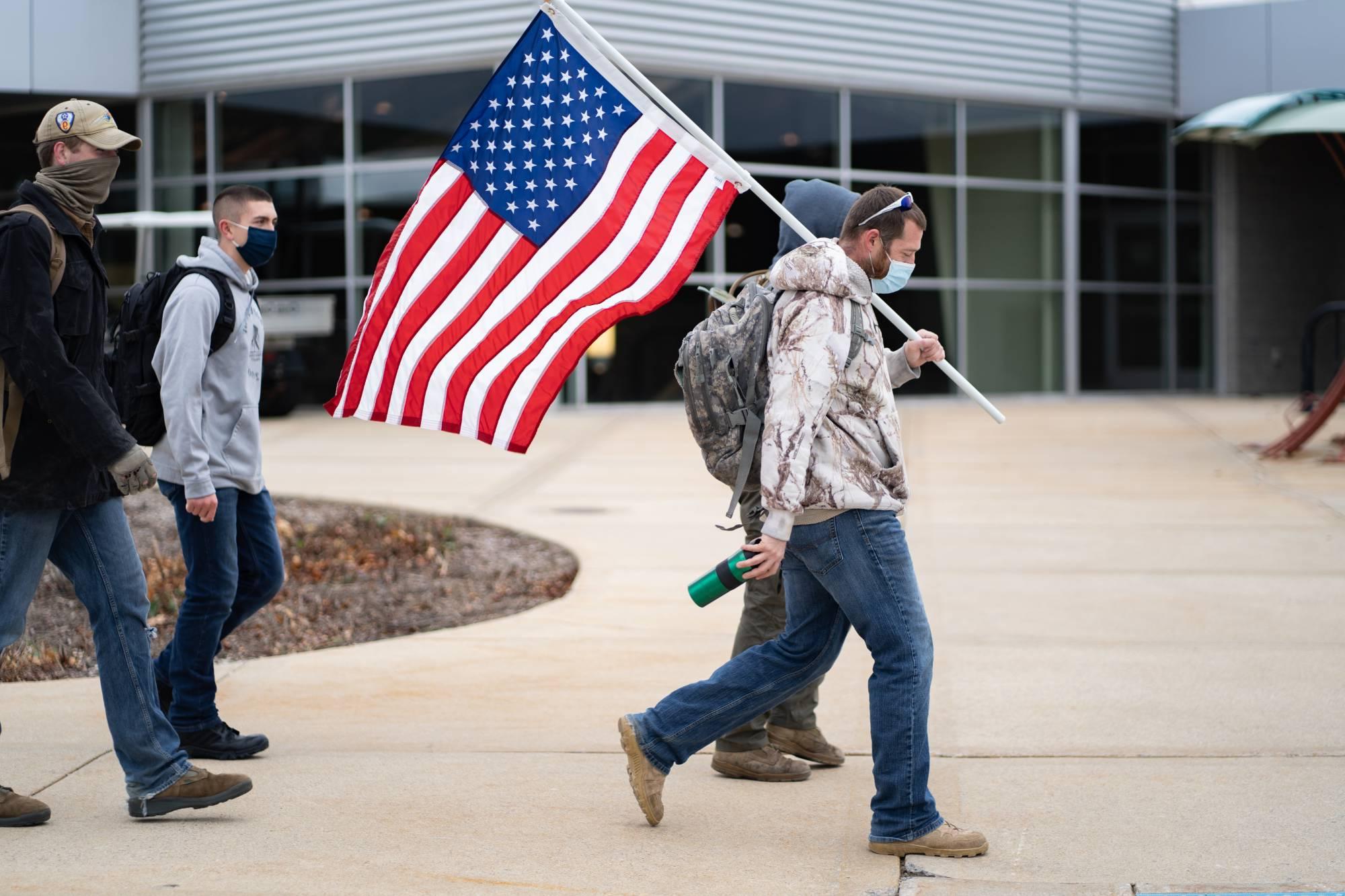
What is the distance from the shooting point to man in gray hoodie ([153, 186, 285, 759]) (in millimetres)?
4668

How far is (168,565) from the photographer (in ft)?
Result: 26.6

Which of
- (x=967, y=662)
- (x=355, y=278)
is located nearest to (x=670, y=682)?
(x=967, y=662)

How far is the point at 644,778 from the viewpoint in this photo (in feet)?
13.6

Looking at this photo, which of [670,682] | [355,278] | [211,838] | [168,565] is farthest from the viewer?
[355,278]

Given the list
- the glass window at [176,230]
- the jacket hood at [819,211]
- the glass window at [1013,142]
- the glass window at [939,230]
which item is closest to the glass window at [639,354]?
the glass window at [939,230]

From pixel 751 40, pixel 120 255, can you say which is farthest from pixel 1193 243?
pixel 120 255

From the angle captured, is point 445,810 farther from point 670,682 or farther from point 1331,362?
point 1331,362

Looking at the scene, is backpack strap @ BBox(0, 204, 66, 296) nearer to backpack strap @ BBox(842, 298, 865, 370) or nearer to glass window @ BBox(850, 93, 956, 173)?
backpack strap @ BBox(842, 298, 865, 370)

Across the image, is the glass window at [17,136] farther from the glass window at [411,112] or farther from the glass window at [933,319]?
the glass window at [933,319]

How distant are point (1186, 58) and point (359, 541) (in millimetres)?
18377

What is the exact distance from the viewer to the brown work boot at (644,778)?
4141 millimetres

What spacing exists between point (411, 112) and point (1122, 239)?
11.3m

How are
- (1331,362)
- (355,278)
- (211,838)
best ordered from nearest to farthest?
(211,838) → (355,278) → (1331,362)

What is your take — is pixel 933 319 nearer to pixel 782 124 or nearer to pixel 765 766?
pixel 782 124
